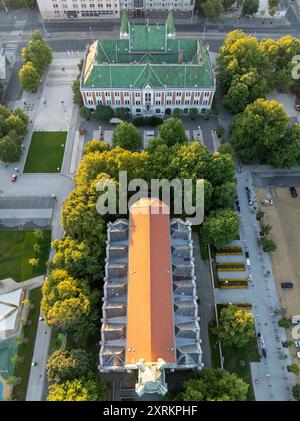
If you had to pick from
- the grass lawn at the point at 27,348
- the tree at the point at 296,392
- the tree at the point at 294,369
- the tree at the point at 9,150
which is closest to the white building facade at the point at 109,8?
the tree at the point at 9,150

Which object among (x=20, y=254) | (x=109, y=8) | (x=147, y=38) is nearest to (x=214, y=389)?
(x=20, y=254)

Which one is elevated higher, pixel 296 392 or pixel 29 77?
pixel 29 77

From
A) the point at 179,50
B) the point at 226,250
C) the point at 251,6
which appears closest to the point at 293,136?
the point at 226,250

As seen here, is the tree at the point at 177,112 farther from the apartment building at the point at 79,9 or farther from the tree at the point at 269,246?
the apartment building at the point at 79,9

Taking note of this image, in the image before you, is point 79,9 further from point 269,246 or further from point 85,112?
point 269,246

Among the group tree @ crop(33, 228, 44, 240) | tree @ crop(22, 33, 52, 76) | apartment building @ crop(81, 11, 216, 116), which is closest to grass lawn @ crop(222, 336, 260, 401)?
tree @ crop(33, 228, 44, 240)
